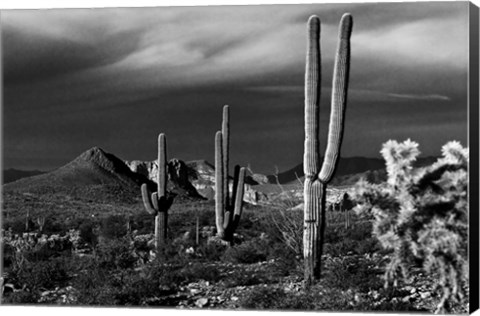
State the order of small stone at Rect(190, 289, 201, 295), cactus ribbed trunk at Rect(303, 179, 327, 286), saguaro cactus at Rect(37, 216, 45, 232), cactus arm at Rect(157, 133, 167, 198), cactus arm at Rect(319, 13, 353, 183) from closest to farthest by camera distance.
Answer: cactus arm at Rect(319, 13, 353, 183), cactus ribbed trunk at Rect(303, 179, 327, 286), small stone at Rect(190, 289, 201, 295), cactus arm at Rect(157, 133, 167, 198), saguaro cactus at Rect(37, 216, 45, 232)

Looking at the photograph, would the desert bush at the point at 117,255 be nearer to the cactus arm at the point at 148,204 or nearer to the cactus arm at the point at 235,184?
the cactus arm at the point at 148,204

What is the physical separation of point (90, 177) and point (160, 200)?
10.3ft

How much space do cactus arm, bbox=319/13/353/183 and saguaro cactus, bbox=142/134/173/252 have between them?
282 centimetres

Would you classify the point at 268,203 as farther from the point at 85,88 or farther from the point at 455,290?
the point at 455,290

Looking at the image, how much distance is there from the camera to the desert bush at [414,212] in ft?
43.4

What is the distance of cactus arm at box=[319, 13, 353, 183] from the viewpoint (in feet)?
50.5

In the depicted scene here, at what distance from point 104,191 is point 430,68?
713 centimetres

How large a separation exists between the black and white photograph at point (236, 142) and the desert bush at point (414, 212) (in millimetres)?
196

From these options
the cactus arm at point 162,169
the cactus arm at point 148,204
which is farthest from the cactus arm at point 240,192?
the cactus arm at point 148,204

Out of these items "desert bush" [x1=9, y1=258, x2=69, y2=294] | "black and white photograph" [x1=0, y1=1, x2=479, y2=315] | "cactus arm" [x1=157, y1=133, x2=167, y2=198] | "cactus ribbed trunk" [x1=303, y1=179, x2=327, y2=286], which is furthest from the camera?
"cactus arm" [x1=157, y1=133, x2=167, y2=198]

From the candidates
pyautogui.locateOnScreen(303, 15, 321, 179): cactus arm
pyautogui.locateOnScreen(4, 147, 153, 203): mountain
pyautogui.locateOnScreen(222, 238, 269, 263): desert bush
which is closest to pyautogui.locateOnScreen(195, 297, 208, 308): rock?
pyautogui.locateOnScreen(222, 238, 269, 263): desert bush

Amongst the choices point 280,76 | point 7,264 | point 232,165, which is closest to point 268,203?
point 232,165

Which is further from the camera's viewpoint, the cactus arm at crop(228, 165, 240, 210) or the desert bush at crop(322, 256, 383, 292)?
the cactus arm at crop(228, 165, 240, 210)

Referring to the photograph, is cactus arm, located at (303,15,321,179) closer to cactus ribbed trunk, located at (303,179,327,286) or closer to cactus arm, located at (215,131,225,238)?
cactus ribbed trunk, located at (303,179,327,286)
